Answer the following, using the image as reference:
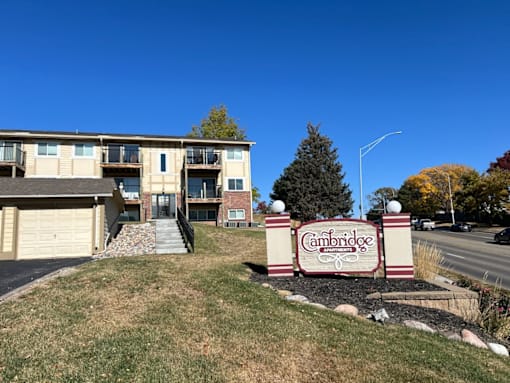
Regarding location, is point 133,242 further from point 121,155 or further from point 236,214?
point 236,214

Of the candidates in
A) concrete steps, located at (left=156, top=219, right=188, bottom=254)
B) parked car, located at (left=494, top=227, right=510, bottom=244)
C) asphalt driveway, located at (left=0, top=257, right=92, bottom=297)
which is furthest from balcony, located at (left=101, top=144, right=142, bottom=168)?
parked car, located at (left=494, top=227, right=510, bottom=244)

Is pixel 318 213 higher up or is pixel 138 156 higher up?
pixel 138 156

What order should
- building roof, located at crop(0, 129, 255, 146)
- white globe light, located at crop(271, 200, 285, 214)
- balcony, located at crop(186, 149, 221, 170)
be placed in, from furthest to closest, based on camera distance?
balcony, located at crop(186, 149, 221, 170) → building roof, located at crop(0, 129, 255, 146) → white globe light, located at crop(271, 200, 285, 214)

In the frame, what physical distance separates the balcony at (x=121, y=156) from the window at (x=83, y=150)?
1085 mm

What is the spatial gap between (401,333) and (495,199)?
4943 centimetres

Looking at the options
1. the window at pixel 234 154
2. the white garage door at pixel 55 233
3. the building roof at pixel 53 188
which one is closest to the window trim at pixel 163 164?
the window at pixel 234 154

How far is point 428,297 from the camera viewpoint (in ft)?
22.2

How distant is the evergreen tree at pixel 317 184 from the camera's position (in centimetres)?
3191

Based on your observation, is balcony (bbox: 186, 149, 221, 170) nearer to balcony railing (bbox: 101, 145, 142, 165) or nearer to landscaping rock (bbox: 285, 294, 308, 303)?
balcony railing (bbox: 101, 145, 142, 165)

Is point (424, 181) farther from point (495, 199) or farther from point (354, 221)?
point (354, 221)

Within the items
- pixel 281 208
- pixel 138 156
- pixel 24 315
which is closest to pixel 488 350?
pixel 281 208

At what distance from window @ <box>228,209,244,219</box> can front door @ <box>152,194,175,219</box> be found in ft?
16.4

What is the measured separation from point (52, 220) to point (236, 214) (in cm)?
1599

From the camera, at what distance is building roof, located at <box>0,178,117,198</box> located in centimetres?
1455
